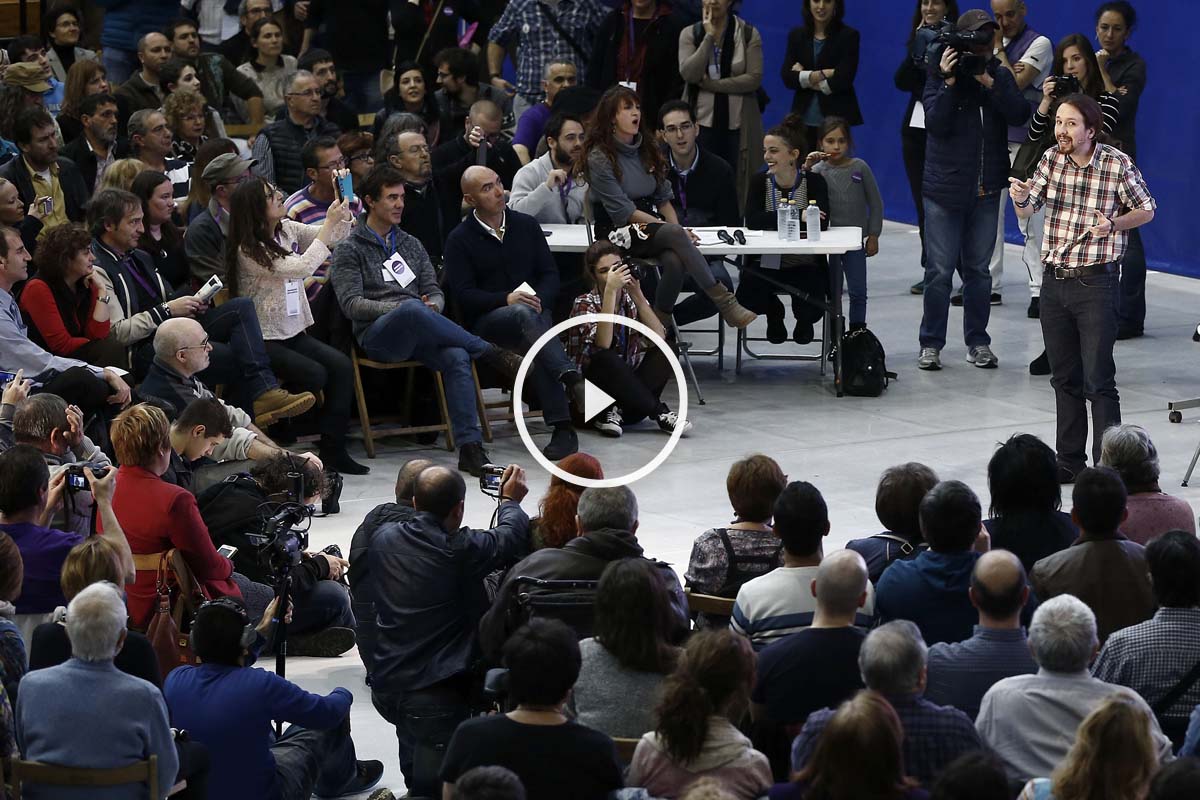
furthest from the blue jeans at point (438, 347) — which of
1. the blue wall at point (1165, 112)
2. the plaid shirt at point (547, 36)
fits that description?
the blue wall at point (1165, 112)

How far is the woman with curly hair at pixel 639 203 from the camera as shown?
10484 millimetres

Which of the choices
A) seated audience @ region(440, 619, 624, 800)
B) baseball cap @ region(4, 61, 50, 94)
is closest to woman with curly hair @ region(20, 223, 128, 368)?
baseball cap @ region(4, 61, 50, 94)

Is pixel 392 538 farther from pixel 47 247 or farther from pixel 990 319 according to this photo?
pixel 990 319

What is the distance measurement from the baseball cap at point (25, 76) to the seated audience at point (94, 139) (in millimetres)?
1094

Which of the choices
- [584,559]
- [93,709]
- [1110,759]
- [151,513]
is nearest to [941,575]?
[584,559]

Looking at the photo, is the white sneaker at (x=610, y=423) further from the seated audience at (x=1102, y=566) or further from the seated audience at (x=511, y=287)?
the seated audience at (x=1102, y=566)

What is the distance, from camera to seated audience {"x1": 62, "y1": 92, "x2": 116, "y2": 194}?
1069 cm

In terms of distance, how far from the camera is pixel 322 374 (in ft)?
30.7

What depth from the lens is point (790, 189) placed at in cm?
1108

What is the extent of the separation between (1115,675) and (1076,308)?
4.02 meters

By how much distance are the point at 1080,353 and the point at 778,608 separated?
4100mm

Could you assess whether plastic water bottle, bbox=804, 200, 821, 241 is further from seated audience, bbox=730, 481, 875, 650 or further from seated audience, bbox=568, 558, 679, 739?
seated audience, bbox=568, 558, 679, 739

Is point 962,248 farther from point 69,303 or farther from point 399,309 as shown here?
point 69,303

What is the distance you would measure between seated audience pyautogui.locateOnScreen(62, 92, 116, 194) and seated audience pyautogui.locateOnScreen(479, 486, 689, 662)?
5908 millimetres
